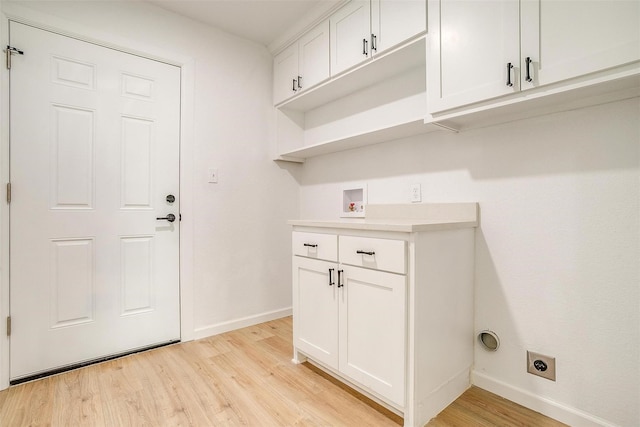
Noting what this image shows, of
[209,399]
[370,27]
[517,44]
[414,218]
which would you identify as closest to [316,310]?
[209,399]

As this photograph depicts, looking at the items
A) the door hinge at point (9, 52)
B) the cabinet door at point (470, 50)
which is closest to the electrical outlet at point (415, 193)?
the cabinet door at point (470, 50)

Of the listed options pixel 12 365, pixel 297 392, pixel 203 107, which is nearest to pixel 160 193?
pixel 203 107

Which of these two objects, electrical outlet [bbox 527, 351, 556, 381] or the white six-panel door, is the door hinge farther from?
electrical outlet [bbox 527, 351, 556, 381]

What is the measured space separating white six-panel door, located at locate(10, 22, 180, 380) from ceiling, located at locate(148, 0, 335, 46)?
45 centimetres

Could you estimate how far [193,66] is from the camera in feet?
7.70

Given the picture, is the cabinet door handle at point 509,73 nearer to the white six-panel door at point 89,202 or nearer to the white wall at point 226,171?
the white wall at point 226,171

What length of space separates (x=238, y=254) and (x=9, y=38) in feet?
6.24

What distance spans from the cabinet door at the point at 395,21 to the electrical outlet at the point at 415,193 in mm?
837

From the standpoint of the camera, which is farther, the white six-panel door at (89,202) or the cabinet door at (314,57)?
the cabinet door at (314,57)

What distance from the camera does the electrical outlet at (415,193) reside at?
6.41 feet

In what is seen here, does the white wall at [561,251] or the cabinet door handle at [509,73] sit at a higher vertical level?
the cabinet door handle at [509,73]

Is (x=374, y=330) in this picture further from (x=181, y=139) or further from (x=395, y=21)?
(x=181, y=139)

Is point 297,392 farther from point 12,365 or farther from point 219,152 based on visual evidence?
point 219,152

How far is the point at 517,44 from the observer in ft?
4.18
